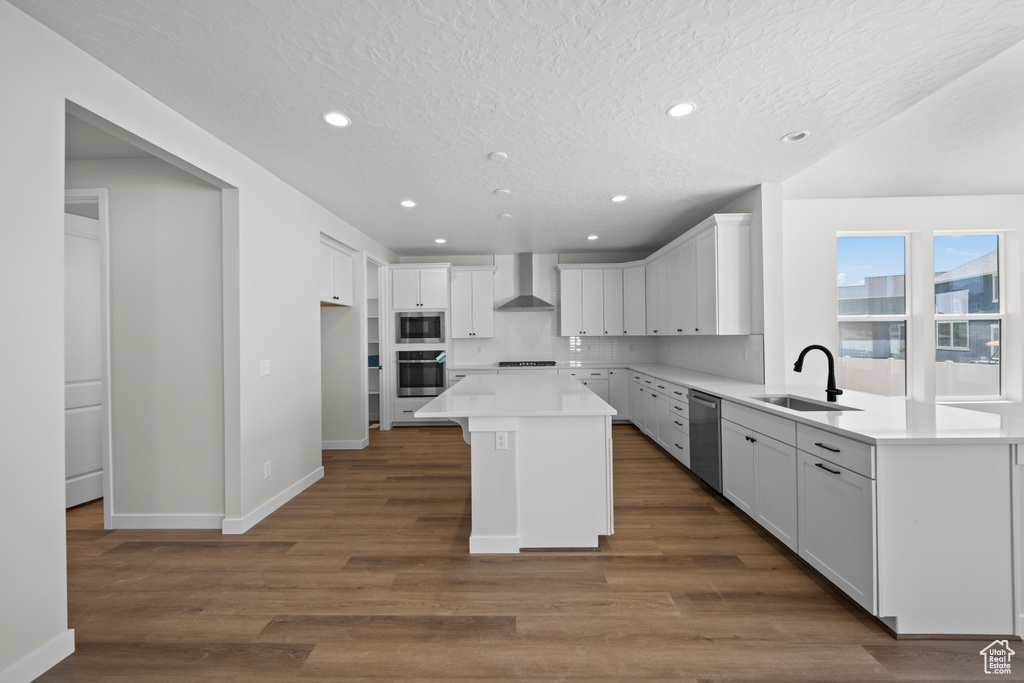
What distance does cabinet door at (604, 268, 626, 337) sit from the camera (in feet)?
20.7

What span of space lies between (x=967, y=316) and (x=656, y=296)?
3.05 m

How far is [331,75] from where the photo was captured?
6.64 ft

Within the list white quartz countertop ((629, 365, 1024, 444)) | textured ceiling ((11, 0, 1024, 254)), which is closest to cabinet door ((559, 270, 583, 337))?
textured ceiling ((11, 0, 1024, 254))

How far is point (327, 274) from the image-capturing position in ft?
14.4

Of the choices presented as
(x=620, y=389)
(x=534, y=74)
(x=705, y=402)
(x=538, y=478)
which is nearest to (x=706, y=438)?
(x=705, y=402)

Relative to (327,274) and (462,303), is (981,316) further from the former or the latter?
(327,274)

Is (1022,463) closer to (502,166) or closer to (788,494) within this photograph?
(788,494)

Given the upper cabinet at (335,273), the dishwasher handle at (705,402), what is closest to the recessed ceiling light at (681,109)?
the dishwasher handle at (705,402)

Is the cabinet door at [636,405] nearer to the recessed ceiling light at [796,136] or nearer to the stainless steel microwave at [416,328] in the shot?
the stainless steel microwave at [416,328]

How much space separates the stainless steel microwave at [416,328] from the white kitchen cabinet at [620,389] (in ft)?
8.42

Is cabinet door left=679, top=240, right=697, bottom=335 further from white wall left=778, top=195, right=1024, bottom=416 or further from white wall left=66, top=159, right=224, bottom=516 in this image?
white wall left=66, top=159, right=224, bottom=516

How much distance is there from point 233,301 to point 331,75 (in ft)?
5.38

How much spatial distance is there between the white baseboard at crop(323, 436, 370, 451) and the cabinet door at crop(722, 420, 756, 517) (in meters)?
3.83

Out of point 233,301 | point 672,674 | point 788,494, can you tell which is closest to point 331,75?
point 233,301
